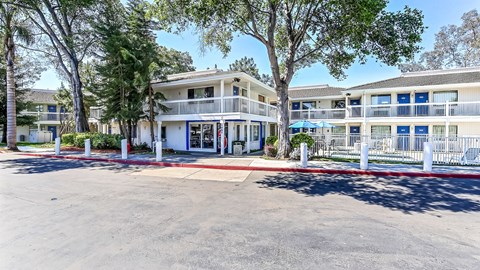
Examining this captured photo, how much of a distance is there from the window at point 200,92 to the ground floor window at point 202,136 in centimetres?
235

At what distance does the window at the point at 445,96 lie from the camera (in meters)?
21.1

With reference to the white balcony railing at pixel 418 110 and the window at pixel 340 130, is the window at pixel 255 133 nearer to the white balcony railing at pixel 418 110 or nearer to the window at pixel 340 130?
the white balcony railing at pixel 418 110

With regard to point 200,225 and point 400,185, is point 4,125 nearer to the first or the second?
point 200,225

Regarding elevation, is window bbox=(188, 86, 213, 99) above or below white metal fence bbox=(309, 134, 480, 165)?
above

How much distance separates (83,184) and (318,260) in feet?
27.1

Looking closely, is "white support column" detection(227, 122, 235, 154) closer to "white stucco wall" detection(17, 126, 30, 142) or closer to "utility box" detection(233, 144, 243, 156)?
"utility box" detection(233, 144, 243, 156)

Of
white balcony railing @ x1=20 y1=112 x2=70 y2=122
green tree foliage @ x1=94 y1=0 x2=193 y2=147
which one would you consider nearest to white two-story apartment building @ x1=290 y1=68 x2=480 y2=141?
green tree foliage @ x1=94 y1=0 x2=193 y2=147

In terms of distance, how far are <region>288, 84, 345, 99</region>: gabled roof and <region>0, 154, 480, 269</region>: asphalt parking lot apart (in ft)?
66.4

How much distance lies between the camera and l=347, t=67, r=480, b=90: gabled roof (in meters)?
20.7

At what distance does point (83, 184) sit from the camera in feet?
27.3

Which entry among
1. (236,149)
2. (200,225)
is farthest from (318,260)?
(236,149)

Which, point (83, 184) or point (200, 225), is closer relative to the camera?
point (200, 225)

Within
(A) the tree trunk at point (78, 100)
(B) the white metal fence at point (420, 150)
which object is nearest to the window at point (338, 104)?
(B) the white metal fence at point (420, 150)

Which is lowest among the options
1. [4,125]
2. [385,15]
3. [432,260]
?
[432,260]
